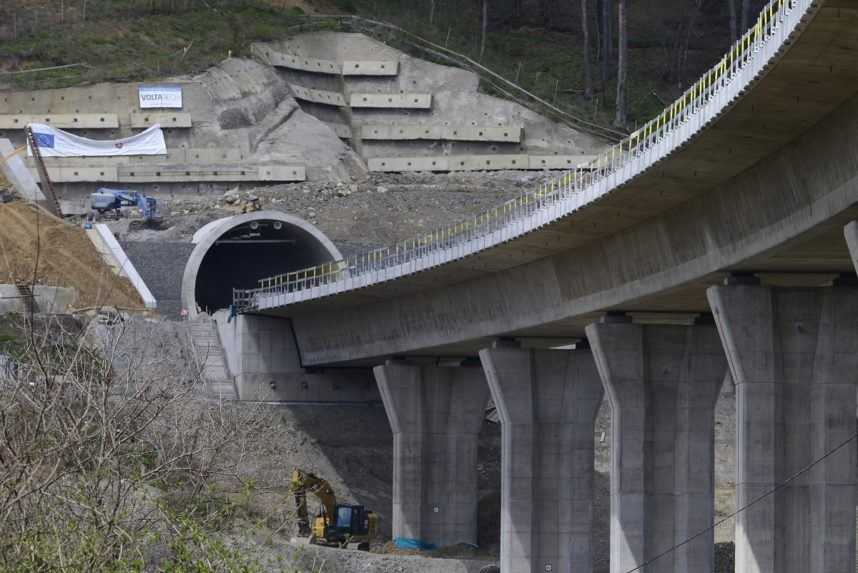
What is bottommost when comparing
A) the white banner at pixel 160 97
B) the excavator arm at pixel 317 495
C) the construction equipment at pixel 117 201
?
the excavator arm at pixel 317 495

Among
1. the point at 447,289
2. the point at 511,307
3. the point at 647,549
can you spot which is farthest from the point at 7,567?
the point at 447,289

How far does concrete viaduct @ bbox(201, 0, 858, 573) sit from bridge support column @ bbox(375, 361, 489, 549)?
9 cm

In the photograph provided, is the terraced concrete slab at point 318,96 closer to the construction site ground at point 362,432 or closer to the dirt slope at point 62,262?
the construction site ground at point 362,432

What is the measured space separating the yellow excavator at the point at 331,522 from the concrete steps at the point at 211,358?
556 inches

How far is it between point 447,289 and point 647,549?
16430 millimetres

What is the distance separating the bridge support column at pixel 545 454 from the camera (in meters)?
67.6

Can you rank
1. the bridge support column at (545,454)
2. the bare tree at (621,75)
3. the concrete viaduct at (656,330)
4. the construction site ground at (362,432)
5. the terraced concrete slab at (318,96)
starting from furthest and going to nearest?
the bare tree at (621,75)
the terraced concrete slab at (318,96)
the bridge support column at (545,454)
the construction site ground at (362,432)
the concrete viaduct at (656,330)

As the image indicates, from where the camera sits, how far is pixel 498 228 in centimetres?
6175

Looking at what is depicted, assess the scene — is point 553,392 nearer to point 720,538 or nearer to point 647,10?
point 720,538

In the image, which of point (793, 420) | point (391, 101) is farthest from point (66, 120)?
point (793, 420)

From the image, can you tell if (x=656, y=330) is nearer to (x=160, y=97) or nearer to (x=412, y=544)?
(x=412, y=544)

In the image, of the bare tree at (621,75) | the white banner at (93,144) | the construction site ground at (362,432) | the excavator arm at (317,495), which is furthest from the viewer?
the bare tree at (621,75)

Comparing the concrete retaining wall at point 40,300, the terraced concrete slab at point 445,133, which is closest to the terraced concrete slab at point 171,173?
the terraced concrete slab at point 445,133

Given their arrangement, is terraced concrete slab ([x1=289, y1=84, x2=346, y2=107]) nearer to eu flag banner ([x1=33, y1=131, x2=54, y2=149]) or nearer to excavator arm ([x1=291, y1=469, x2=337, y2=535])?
eu flag banner ([x1=33, y1=131, x2=54, y2=149])
